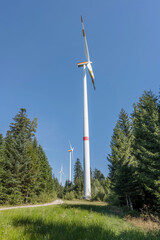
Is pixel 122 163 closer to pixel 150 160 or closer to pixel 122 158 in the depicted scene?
pixel 122 158

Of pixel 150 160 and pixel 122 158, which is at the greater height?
pixel 122 158

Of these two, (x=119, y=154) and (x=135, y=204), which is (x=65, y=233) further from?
(x=119, y=154)

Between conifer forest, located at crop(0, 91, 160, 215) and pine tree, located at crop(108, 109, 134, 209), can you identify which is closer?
conifer forest, located at crop(0, 91, 160, 215)

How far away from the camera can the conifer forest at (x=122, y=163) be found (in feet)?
38.1

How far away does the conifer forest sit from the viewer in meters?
11.6

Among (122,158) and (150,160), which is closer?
(150,160)

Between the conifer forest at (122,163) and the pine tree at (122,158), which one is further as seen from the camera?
the pine tree at (122,158)

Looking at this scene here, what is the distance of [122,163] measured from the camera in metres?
14.0

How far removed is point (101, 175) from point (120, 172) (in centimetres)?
6989

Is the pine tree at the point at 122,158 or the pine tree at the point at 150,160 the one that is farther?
the pine tree at the point at 122,158

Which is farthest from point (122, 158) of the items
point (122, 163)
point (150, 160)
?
point (150, 160)

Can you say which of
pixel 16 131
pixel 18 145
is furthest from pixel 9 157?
pixel 16 131

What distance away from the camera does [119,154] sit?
23.7 m

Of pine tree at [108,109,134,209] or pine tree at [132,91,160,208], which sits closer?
pine tree at [132,91,160,208]
